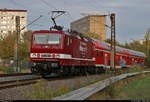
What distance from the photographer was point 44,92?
9.35 metres

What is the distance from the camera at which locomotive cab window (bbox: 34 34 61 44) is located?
19.1m

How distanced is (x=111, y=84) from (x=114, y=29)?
15643mm

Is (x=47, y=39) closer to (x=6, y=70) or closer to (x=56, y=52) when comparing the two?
Result: (x=56, y=52)

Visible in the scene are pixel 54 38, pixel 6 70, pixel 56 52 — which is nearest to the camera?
pixel 56 52

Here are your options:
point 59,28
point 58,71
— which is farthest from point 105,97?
point 59,28

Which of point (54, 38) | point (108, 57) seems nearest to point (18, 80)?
point (54, 38)

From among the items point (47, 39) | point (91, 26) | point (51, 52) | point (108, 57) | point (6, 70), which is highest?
point (91, 26)

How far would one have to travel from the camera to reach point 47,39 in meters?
19.3

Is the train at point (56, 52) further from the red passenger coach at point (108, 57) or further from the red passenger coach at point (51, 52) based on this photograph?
the red passenger coach at point (108, 57)

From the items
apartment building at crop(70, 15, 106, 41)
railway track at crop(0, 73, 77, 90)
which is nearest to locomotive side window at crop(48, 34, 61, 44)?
railway track at crop(0, 73, 77, 90)

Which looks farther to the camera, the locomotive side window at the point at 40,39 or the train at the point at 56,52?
the locomotive side window at the point at 40,39

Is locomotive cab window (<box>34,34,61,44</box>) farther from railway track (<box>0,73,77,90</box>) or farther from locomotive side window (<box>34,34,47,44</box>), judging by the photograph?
railway track (<box>0,73,77,90</box>)

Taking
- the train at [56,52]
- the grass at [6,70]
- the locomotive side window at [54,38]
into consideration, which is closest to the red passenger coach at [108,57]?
the train at [56,52]

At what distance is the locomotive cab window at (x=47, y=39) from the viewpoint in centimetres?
1906
